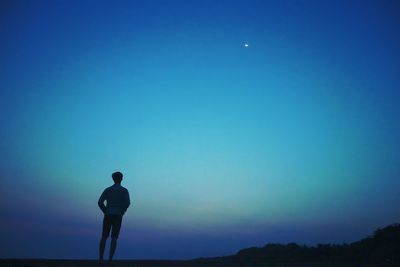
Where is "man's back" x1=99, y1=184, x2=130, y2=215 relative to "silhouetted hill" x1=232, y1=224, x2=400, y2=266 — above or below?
above

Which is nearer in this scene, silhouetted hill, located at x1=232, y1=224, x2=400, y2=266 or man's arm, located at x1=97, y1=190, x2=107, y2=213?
man's arm, located at x1=97, y1=190, x2=107, y2=213

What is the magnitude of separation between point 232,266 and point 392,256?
7722 mm

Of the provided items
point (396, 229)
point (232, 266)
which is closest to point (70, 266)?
point (232, 266)

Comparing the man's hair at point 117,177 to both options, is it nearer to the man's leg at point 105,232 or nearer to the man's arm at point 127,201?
the man's arm at point 127,201

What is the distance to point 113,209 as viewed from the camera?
34.8ft

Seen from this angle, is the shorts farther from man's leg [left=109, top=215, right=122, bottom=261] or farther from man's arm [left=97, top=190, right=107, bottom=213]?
man's arm [left=97, top=190, right=107, bottom=213]

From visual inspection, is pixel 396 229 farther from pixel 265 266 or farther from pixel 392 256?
pixel 265 266

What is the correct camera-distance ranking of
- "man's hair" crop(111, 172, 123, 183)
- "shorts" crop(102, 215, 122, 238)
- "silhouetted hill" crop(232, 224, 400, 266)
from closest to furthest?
"shorts" crop(102, 215, 122, 238) < "man's hair" crop(111, 172, 123, 183) < "silhouetted hill" crop(232, 224, 400, 266)

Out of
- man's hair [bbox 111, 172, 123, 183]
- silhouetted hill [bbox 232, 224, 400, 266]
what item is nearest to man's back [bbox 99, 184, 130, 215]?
man's hair [bbox 111, 172, 123, 183]

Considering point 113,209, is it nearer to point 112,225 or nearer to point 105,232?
point 112,225

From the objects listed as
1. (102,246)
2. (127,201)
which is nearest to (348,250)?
(127,201)

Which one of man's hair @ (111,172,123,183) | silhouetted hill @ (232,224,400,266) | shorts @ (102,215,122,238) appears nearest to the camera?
shorts @ (102,215,122,238)

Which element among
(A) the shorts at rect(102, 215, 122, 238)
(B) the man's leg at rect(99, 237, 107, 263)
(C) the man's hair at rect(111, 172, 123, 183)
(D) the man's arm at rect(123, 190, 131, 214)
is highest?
(C) the man's hair at rect(111, 172, 123, 183)

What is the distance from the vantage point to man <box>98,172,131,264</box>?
34.9ft
